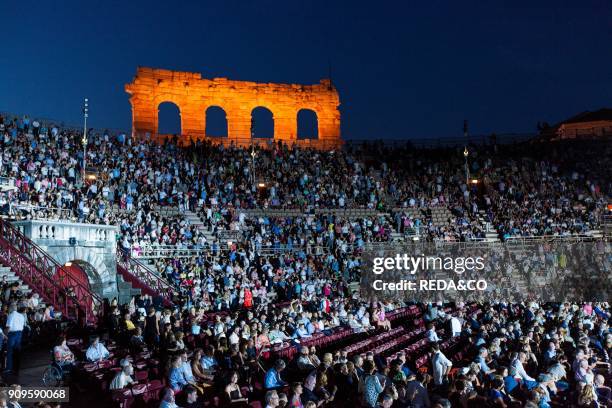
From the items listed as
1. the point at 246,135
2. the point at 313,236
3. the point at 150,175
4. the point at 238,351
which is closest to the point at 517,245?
the point at 313,236

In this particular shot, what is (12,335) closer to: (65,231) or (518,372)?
(65,231)

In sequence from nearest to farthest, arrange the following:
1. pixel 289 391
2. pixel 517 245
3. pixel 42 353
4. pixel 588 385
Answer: pixel 289 391 < pixel 588 385 < pixel 42 353 < pixel 517 245

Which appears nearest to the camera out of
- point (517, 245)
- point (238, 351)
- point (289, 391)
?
point (289, 391)

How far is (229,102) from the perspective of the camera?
160 feet

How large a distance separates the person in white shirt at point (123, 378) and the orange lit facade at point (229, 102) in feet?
112

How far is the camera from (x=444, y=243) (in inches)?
1212

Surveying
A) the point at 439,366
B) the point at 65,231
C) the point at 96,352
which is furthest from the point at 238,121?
the point at 439,366

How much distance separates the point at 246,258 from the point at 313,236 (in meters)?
5.50

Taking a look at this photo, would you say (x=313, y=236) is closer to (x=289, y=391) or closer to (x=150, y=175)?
(x=150, y=175)

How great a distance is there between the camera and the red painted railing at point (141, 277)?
2195 centimetres

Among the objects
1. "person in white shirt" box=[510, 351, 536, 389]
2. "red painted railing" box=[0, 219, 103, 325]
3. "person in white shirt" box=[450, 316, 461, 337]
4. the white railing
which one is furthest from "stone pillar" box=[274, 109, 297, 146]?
"person in white shirt" box=[510, 351, 536, 389]

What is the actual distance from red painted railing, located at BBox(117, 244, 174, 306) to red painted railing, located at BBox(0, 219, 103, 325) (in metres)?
4.10

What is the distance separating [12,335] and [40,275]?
422cm

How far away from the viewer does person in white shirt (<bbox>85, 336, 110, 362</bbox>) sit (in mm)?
12203
